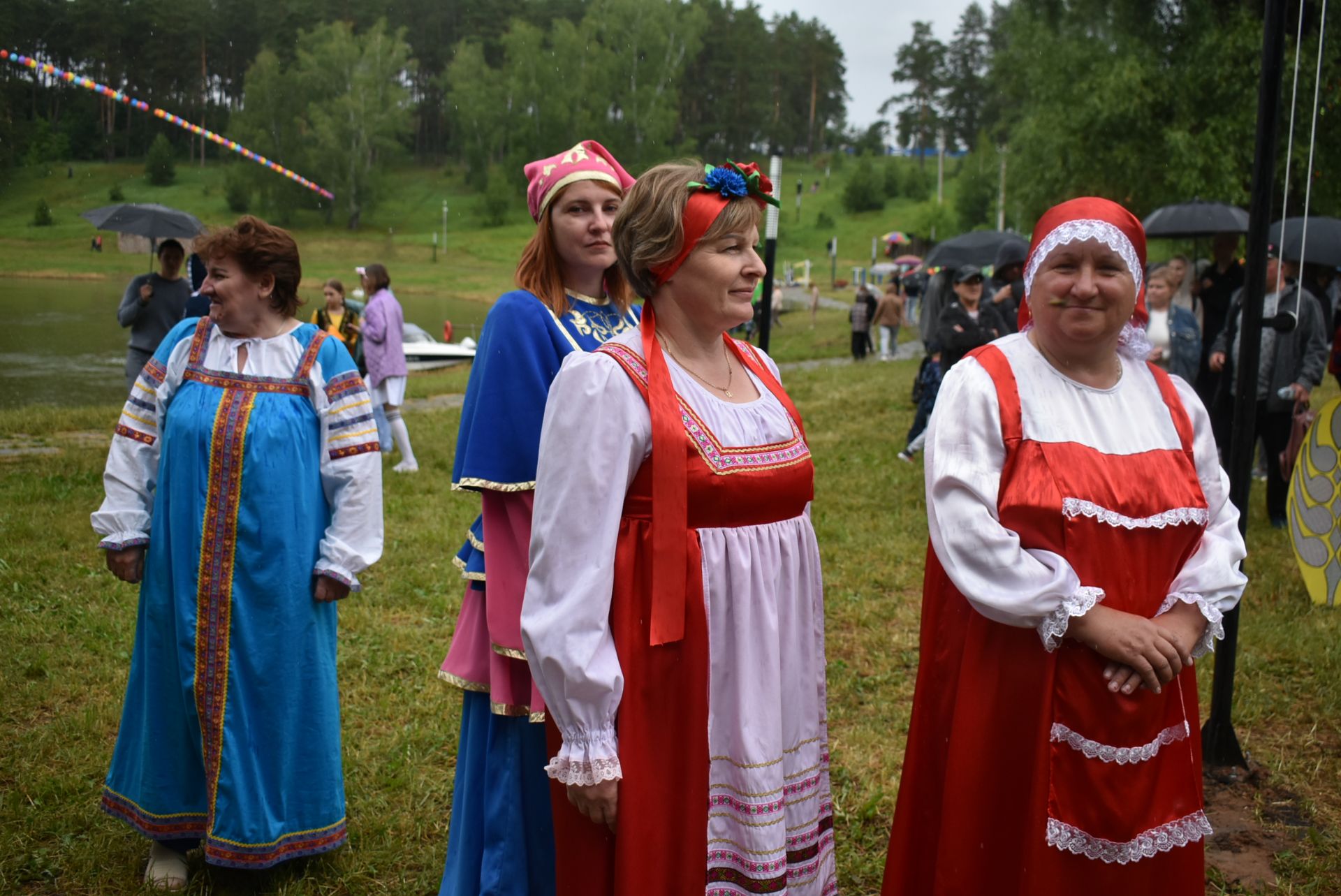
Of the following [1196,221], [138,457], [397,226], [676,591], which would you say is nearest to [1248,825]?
[676,591]

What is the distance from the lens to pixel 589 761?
194 centimetres

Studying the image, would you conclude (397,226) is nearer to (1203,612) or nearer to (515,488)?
(515,488)

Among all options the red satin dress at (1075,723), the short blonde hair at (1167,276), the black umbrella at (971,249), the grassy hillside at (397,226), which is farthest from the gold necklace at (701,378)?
the black umbrella at (971,249)

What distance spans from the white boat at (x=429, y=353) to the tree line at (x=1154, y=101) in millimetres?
12165

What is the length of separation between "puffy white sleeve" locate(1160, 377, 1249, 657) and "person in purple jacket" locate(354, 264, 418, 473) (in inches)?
311

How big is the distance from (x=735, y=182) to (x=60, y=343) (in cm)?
1514

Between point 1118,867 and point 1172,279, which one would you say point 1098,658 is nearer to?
point 1118,867

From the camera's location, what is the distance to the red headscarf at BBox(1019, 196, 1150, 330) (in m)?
2.28

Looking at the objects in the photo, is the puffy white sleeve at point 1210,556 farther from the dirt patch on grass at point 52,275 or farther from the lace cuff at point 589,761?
the dirt patch on grass at point 52,275

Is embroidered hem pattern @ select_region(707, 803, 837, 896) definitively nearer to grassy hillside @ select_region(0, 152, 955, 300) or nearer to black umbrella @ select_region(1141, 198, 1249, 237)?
grassy hillside @ select_region(0, 152, 955, 300)

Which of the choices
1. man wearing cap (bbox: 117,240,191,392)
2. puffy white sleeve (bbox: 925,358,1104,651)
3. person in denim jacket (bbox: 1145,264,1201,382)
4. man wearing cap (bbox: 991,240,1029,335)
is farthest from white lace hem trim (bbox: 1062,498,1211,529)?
man wearing cap (bbox: 117,240,191,392)

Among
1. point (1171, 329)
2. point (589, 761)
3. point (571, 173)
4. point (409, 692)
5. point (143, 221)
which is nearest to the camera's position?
point (589, 761)

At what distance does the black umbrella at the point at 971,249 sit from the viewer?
13.0m

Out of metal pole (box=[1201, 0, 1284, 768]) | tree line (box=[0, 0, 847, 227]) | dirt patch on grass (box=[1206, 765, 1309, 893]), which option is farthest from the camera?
tree line (box=[0, 0, 847, 227])
